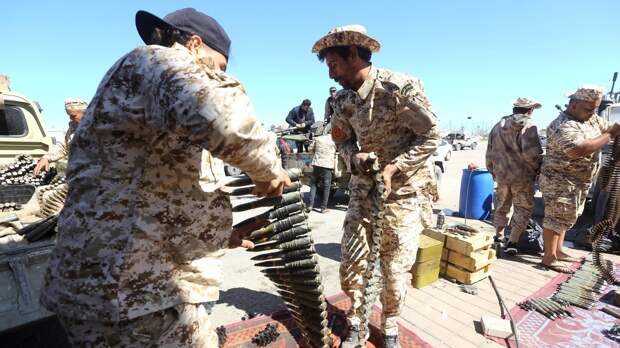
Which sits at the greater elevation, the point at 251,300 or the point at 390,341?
the point at 390,341

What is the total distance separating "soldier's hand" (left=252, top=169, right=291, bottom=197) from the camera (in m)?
1.47

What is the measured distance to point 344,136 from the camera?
122 inches

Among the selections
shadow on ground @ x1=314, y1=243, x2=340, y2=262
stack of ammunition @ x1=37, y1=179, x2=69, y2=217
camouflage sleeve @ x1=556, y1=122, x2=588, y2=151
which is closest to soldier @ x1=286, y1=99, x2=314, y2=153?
shadow on ground @ x1=314, y1=243, x2=340, y2=262

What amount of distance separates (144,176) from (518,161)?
6054 mm

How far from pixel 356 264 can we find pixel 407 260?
0.46 metres

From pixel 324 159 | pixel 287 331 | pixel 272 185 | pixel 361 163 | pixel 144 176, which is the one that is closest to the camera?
pixel 144 176

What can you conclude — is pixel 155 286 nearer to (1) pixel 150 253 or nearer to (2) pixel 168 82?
(1) pixel 150 253

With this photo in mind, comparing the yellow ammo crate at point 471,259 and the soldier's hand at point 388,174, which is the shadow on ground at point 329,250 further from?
the soldier's hand at point 388,174

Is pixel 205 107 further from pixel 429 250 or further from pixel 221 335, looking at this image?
pixel 429 250

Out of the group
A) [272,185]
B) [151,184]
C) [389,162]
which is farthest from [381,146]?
[151,184]

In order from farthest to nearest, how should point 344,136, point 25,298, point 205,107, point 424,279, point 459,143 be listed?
1. point 459,143
2. point 424,279
3. point 344,136
4. point 25,298
5. point 205,107

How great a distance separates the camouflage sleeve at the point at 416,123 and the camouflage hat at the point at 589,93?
3.15 meters

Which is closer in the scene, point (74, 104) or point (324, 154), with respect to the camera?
point (74, 104)

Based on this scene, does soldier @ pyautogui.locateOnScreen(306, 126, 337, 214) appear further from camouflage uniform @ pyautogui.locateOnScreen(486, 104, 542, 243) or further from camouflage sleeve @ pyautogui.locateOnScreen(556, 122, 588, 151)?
camouflage sleeve @ pyautogui.locateOnScreen(556, 122, 588, 151)
